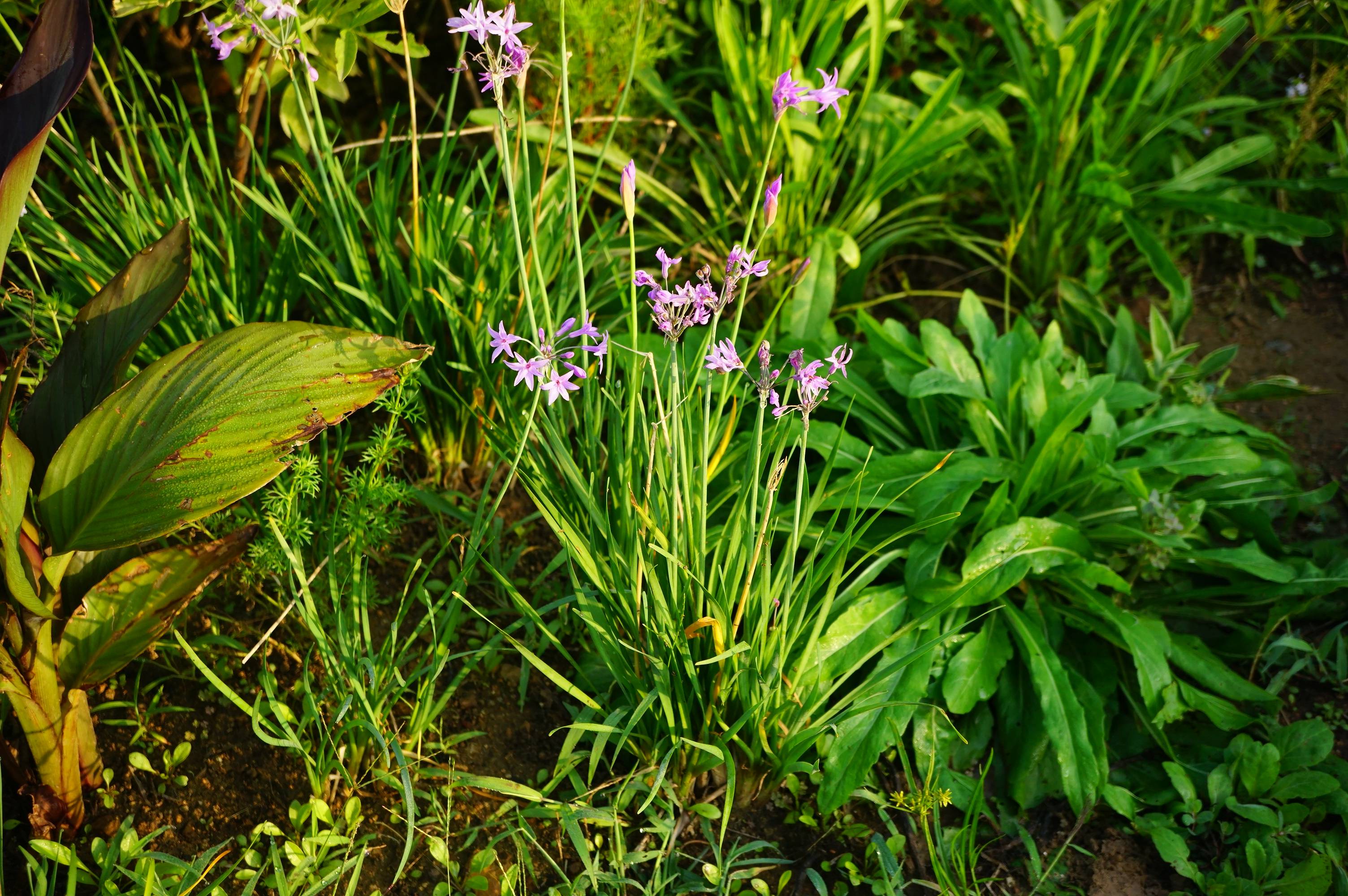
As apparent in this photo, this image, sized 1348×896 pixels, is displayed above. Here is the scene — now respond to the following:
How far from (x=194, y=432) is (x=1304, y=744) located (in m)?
2.00

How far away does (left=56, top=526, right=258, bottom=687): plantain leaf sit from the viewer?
4.93 ft

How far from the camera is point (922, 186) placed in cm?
284

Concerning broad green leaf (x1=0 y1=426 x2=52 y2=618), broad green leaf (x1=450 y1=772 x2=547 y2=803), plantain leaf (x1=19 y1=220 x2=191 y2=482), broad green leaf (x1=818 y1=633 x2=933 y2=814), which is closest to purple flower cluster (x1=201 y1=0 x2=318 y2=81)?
plantain leaf (x1=19 y1=220 x2=191 y2=482)

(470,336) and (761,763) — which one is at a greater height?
(470,336)

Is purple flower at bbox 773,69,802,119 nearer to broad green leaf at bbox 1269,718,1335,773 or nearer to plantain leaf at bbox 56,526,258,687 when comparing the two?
plantain leaf at bbox 56,526,258,687

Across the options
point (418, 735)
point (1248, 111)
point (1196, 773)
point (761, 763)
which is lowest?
point (1196, 773)

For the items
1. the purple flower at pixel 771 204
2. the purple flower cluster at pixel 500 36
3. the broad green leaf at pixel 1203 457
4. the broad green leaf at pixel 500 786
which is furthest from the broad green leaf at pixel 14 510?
the broad green leaf at pixel 1203 457

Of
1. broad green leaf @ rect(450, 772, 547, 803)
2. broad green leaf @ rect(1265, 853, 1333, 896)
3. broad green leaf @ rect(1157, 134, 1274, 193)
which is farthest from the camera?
broad green leaf @ rect(1157, 134, 1274, 193)

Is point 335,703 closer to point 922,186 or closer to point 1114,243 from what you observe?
point 922,186

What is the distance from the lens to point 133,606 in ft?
5.07

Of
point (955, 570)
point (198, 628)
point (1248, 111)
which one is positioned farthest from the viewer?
point (1248, 111)

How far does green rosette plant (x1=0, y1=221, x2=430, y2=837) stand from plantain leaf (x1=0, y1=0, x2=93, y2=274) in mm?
204

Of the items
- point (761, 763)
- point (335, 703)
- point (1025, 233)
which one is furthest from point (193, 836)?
point (1025, 233)

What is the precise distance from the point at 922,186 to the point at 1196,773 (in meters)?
1.67
